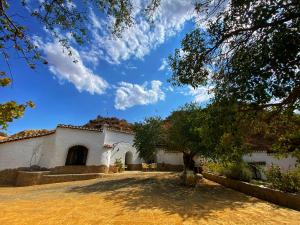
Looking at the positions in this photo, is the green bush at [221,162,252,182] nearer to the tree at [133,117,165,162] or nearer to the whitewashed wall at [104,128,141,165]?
the tree at [133,117,165,162]

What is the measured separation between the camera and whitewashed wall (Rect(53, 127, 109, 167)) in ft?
68.4

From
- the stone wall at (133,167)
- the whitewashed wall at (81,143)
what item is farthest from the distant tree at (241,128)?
the stone wall at (133,167)

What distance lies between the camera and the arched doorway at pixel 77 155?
2244cm

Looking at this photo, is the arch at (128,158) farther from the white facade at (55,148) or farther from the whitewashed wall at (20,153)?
the whitewashed wall at (20,153)

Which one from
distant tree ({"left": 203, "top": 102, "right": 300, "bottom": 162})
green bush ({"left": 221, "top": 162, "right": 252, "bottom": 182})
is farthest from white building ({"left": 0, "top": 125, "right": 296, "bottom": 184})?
distant tree ({"left": 203, "top": 102, "right": 300, "bottom": 162})

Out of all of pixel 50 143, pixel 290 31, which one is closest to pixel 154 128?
pixel 50 143

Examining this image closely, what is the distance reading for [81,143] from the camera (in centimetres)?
2208

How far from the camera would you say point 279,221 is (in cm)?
696

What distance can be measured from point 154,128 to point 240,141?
13.5 m

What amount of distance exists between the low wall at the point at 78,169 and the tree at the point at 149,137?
4538 millimetres

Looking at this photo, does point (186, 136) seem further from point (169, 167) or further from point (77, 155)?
point (169, 167)

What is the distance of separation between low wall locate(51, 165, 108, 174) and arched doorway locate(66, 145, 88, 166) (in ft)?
3.44

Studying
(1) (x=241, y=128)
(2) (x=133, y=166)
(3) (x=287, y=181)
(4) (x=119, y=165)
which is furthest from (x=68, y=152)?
(1) (x=241, y=128)

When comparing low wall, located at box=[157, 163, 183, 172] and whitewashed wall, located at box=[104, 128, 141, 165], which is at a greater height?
whitewashed wall, located at box=[104, 128, 141, 165]
